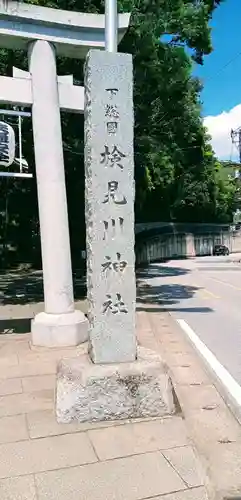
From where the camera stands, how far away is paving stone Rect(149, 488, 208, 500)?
10.1 ft

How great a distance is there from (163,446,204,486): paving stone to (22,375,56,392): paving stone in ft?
6.29

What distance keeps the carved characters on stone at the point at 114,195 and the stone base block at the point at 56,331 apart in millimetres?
3125

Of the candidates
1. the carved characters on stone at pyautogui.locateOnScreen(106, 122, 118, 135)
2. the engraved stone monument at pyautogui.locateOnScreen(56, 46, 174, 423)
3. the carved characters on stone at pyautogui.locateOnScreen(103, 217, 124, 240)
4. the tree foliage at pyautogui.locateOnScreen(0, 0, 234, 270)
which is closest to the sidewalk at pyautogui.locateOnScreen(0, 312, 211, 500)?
the engraved stone monument at pyautogui.locateOnScreen(56, 46, 174, 423)

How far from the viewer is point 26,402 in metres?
4.77

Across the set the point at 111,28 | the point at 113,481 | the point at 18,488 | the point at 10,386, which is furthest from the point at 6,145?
the point at 113,481

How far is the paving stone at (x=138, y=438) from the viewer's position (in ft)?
12.1

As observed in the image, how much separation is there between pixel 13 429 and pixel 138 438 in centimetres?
112

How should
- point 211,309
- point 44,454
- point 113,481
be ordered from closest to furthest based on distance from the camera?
point 113,481 → point 44,454 → point 211,309

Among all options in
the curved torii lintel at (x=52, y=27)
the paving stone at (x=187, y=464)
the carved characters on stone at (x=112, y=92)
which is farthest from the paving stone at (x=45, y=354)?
the curved torii lintel at (x=52, y=27)

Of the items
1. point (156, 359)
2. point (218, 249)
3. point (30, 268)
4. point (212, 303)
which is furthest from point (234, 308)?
point (218, 249)

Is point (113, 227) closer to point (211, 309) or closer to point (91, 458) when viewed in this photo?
point (91, 458)

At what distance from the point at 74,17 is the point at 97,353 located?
5.37m

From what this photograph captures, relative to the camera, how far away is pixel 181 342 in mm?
7945

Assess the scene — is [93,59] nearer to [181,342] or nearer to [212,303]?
[181,342]
